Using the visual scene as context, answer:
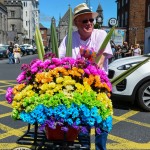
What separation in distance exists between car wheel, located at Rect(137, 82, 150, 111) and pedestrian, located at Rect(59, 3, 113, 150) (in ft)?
10.2

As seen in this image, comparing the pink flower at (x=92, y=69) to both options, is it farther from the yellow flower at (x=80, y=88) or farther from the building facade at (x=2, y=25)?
the building facade at (x=2, y=25)

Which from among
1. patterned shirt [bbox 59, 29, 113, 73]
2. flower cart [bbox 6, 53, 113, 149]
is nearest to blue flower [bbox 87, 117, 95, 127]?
flower cart [bbox 6, 53, 113, 149]

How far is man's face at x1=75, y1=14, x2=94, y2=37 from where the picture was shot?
9.32 ft

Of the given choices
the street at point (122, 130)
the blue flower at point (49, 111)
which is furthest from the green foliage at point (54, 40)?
the street at point (122, 130)

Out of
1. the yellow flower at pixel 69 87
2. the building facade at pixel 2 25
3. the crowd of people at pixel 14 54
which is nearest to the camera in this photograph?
the yellow flower at pixel 69 87

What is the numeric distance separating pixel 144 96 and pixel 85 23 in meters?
3.59

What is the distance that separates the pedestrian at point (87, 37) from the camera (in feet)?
9.32

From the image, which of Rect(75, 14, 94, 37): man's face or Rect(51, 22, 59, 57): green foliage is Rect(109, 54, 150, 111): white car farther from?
Rect(51, 22, 59, 57): green foliage

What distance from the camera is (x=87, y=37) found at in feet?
9.84

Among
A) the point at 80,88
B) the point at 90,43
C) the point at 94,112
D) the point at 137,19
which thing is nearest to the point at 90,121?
the point at 94,112

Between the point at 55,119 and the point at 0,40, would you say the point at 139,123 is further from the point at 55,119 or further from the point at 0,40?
the point at 0,40

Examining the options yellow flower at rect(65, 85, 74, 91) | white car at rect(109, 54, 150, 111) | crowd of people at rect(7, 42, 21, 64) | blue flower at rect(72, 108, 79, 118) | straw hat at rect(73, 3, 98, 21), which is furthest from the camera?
crowd of people at rect(7, 42, 21, 64)

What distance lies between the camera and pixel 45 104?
6.80ft

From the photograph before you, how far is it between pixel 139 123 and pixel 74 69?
347 cm
